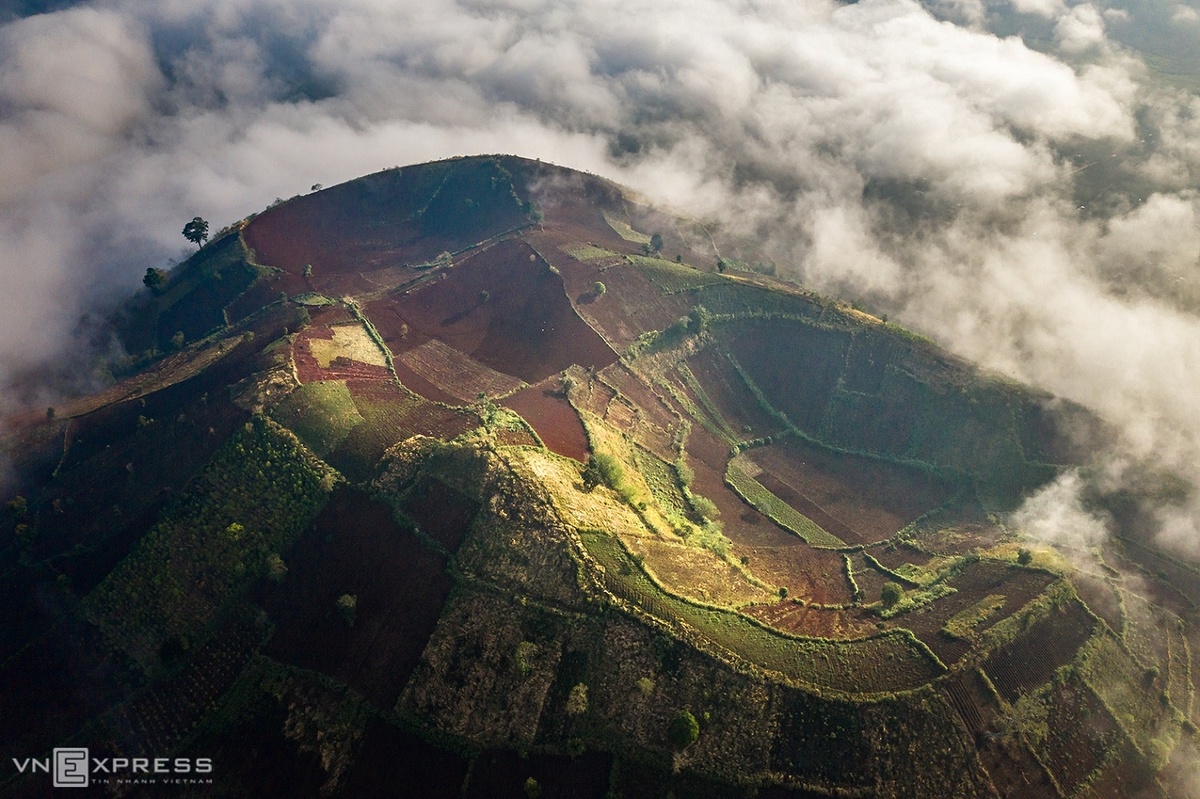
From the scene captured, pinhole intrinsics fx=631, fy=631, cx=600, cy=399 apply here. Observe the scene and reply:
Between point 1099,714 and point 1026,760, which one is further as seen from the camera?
point 1099,714

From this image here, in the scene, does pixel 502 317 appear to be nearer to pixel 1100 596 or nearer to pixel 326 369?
pixel 326 369

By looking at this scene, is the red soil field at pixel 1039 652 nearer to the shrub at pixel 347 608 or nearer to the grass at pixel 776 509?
the grass at pixel 776 509

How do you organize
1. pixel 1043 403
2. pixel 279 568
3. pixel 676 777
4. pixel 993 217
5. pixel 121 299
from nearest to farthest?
pixel 676 777 < pixel 279 568 < pixel 1043 403 < pixel 121 299 < pixel 993 217

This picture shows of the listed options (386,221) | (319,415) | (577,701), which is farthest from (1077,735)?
(386,221)

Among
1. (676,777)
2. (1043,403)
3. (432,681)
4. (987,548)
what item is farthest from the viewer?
(1043,403)

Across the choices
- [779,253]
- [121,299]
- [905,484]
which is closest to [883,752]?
[905,484]

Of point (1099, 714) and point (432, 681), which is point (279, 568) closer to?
point (432, 681)

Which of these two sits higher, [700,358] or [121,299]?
[700,358]

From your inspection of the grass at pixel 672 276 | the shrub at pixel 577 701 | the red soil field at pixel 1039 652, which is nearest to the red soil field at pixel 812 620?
the red soil field at pixel 1039 652
